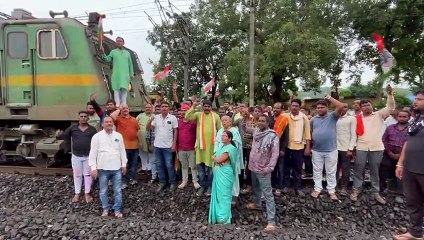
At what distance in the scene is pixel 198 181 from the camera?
6445 millimetres

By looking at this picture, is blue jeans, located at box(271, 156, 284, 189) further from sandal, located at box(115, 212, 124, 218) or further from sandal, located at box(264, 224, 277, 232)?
sandal, located at box(115, 212, 124, 218)

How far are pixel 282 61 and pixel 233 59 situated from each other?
262 centimetres

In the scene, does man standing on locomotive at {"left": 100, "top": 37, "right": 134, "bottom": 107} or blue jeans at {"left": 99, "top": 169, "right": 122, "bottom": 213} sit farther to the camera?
man standing on locomotive at {"left": 100, "top": 37, "right": 134, "bottom": 107}

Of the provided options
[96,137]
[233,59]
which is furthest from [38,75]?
[233,59]

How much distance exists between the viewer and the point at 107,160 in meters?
5.44

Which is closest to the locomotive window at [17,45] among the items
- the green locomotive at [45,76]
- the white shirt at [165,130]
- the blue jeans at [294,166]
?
the green locomotive at [45,76]

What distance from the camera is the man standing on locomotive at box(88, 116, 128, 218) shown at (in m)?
5.45

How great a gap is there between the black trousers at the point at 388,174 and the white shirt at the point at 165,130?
158 inches

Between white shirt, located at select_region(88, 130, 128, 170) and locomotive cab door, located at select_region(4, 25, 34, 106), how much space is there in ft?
8.03

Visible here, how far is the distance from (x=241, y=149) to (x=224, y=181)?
0.73m

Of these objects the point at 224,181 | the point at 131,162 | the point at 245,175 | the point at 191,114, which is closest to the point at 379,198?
the point at 245,175

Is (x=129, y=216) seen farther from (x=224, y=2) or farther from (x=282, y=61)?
(x=224, y=2)

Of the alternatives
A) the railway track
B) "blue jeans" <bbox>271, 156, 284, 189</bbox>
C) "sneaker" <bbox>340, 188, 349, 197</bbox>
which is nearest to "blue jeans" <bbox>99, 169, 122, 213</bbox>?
the railway track

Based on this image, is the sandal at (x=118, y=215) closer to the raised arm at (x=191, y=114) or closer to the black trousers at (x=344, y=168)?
the raised arm at (x=191, y=114)
